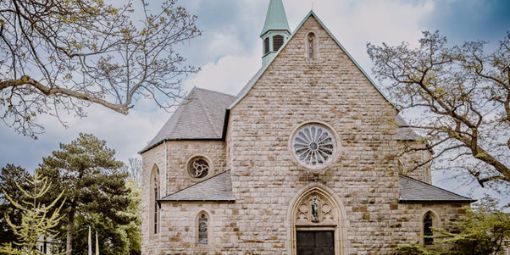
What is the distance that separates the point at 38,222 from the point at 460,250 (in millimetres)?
13933

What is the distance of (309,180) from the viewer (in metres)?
20.4

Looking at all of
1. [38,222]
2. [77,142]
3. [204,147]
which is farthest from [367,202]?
[77,142]

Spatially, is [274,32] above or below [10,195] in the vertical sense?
above

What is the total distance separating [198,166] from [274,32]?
1100 centimetres

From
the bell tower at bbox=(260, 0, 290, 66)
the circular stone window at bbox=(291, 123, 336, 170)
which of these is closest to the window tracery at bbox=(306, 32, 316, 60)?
the circular stone window at bbox=(291, 123, 336, 170)

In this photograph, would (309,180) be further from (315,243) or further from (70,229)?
(70,229)

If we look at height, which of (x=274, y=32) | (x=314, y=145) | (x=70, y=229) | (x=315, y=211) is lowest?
(x=70, y=229)

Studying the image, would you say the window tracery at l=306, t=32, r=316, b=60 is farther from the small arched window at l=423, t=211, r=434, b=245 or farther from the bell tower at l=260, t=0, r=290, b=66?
the bell tower at l=260, t=0, r=290, b=66

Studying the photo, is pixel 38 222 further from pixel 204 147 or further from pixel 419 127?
pixel 204 147

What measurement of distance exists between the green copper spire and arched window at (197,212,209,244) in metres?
15.9

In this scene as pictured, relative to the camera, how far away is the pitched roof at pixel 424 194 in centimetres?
2047

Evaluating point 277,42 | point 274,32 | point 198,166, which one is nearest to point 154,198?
point 198,166

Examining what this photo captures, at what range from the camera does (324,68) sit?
21.4 metres

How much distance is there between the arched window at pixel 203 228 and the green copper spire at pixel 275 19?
15.9 metres
